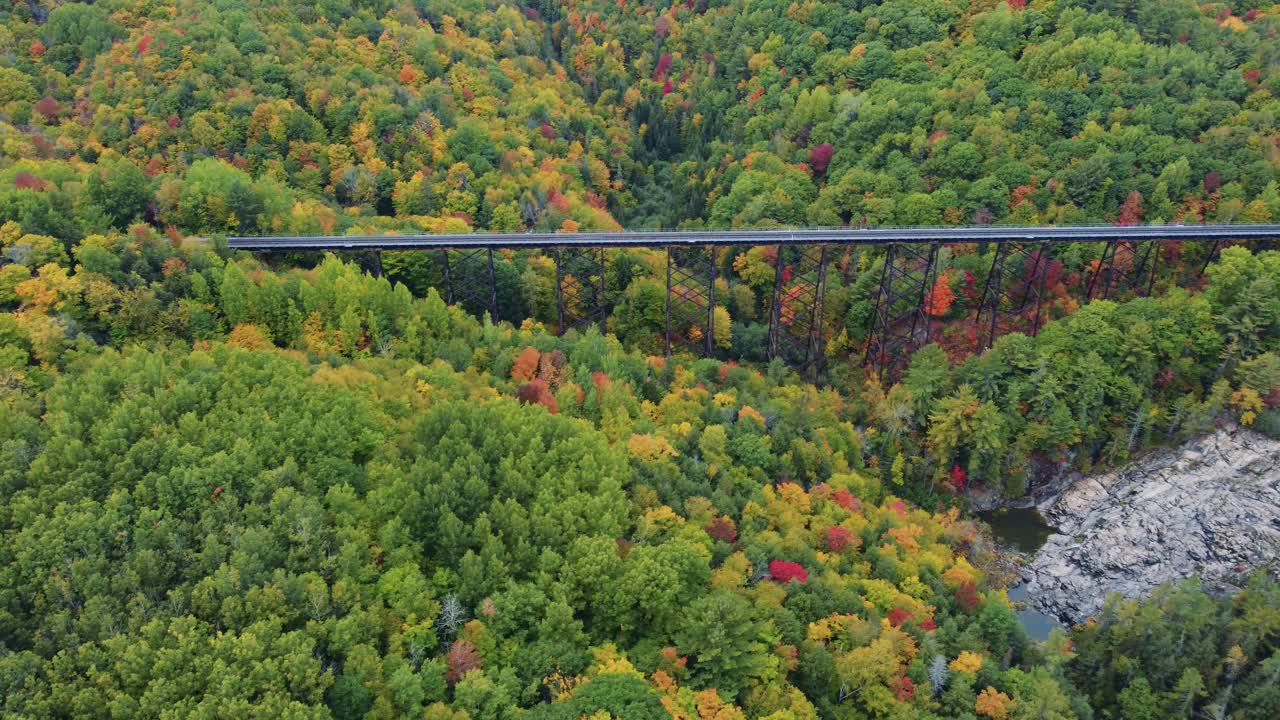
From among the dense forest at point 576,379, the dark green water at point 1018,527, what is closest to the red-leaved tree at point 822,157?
the dense forest at point 576,379

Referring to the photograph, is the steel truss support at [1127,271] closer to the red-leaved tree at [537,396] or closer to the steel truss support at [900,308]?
the steel truss support at [900,308]

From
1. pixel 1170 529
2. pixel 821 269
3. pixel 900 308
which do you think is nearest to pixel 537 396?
pixel 821 269

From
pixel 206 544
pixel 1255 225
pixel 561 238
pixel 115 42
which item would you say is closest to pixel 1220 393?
pixel 1255 225

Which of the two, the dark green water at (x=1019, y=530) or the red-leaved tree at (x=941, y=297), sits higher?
the red-leaved tree at (x=941, y=297)

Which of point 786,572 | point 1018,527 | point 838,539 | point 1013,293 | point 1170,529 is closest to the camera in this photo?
point 786,572

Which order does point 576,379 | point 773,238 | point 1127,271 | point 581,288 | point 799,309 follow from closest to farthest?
point 576,379 → point 773,238 → point 1127,271 → point 581,288 → point 799,309

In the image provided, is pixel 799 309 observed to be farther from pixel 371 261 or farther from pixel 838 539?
pixel 371 261

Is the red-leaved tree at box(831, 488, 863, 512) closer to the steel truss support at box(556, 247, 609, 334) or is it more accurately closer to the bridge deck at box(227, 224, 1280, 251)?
the bridge deck at box(227, 224, 1280, 251)
